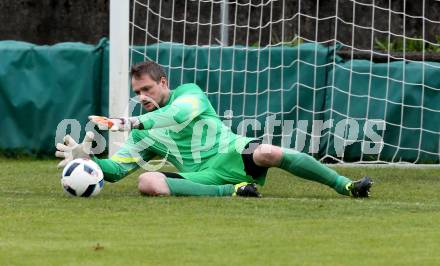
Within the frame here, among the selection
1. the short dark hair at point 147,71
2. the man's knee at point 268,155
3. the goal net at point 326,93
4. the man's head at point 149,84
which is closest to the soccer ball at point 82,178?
the man's head at point 149,84

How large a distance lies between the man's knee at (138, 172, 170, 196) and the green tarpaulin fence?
4442 mm

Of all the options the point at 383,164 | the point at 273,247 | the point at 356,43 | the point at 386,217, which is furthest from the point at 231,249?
the point at 356,43

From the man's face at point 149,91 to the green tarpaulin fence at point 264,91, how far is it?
4.33m

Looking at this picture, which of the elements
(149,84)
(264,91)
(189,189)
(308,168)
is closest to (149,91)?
(149,84)

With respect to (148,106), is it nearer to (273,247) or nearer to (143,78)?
(143,78)

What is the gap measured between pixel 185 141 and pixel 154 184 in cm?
51

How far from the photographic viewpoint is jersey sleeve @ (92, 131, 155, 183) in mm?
9703

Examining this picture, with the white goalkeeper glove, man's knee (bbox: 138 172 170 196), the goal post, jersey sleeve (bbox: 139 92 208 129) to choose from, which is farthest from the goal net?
the white goalkeeper glove

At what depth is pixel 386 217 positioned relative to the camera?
815 centimetres

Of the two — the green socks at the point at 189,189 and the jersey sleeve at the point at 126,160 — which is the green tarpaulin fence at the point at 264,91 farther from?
the green socks at the point at 189,189

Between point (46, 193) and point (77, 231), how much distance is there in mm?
2374

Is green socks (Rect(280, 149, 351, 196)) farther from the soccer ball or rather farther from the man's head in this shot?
the soccer ball

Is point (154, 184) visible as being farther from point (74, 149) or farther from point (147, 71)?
point (147, 71)

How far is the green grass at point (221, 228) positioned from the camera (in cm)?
659
